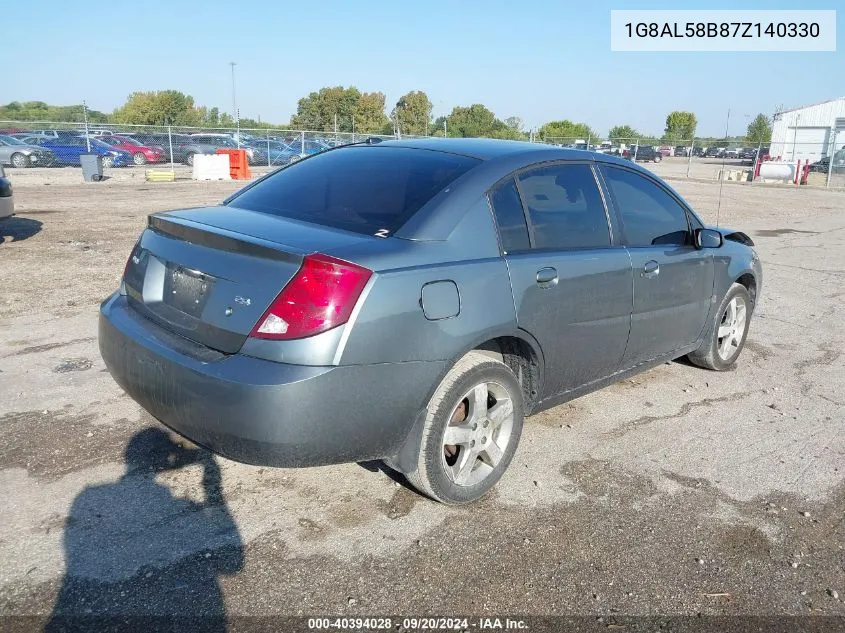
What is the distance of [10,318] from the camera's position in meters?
5.80

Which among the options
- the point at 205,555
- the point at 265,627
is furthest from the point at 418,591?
the point at 205,555

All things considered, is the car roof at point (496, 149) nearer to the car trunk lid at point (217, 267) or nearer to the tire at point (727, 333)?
the car trunk lid at point (217, 267)

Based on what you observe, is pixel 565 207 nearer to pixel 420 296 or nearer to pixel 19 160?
pixel 420 296

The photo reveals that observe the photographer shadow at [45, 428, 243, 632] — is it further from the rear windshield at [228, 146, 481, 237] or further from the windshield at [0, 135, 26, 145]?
the windshield at [0, 135, 26, 145]

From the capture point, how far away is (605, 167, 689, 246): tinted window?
3.95 m

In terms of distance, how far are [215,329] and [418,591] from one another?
1.28 metres

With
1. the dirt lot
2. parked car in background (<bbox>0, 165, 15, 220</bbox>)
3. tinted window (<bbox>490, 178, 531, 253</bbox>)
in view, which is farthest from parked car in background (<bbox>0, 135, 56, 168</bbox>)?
tinted window (<bbox>490, 178, 531, 253</bbox>)

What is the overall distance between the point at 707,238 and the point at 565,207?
138cm

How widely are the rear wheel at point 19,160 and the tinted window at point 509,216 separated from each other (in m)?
28.2

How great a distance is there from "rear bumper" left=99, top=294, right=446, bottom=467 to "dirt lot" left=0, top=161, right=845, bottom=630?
0.43 meters

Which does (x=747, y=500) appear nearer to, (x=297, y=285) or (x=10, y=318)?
(x=297, y=285)

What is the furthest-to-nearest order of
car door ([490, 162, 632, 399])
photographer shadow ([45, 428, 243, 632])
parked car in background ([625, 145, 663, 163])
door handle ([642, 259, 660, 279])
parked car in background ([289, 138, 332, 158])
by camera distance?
parked car in background ([625, 145, 663, 163]) → parked car in background ([289, 138, 332, 158]) → door handle ([642, 259, 660, 279]) → car door ([490, 162, 632, 399]) → photographer shadow ([45, 428, 243, 632])

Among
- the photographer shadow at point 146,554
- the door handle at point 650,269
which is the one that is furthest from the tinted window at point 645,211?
the photographer shadow at point 146,554

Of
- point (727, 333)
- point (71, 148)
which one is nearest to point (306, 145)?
point (71, 148)
